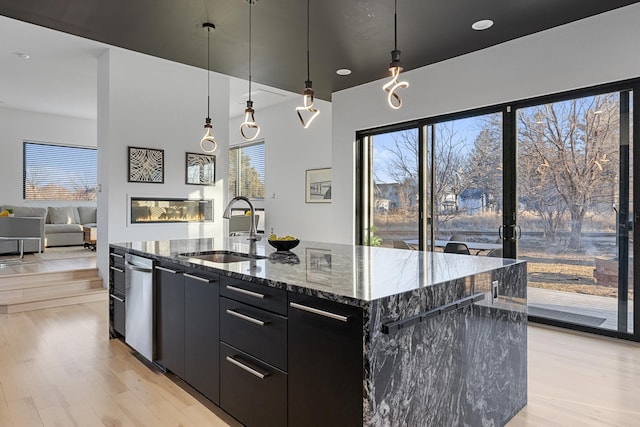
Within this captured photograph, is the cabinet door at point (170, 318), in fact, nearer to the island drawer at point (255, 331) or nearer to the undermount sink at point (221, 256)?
the undermount sink at point (221, 256)

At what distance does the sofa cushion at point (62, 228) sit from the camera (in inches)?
314

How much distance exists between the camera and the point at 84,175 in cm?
941

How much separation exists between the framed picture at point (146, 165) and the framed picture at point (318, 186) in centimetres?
284

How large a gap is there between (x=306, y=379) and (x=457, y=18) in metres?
3.35

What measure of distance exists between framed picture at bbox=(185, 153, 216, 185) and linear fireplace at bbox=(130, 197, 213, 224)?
31 centimetres

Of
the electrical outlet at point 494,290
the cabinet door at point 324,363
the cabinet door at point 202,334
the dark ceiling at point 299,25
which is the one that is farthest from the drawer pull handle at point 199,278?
the dark ceiling at point 299,25

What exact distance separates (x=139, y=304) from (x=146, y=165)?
3254 mm

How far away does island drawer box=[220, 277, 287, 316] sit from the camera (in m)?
1.73

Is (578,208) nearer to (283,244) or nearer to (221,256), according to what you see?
(283,244)

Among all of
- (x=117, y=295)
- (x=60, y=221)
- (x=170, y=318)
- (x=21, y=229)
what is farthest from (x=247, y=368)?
(x=60, y=221)

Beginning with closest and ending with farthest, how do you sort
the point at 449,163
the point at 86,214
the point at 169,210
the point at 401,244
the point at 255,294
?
the point at 255,294 → the point at 449,163 → the point at 401,244 → the point at 169,210 → the point at 86,214

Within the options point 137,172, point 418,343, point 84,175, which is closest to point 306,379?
point 418,343

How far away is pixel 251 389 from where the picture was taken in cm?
189

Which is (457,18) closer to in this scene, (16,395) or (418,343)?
(418,343)
